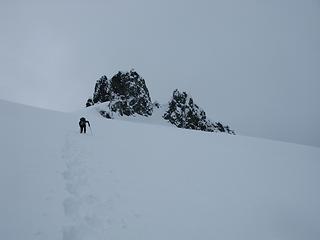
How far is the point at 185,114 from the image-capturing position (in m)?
105

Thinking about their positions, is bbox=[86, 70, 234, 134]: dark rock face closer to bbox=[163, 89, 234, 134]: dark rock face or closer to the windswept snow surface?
bbox=[163, 89, 234, 134]: dark rock face

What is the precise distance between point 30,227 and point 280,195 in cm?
894

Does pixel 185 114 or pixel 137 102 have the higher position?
pixel 137 102

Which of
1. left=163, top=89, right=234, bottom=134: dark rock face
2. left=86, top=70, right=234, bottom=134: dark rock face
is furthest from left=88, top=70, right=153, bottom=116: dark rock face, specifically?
left=163, top=89, right=234, bottom=134: dark rock face

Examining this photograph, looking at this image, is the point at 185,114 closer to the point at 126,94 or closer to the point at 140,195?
the point at 126,94

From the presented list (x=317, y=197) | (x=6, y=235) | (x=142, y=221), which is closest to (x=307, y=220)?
(x=317, y=197)

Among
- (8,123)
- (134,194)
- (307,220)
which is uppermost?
(8,123)

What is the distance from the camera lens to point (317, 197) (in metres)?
10.3

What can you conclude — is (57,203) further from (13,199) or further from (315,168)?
(315,168)

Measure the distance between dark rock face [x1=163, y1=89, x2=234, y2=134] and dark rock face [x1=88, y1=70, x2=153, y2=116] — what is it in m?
9.70

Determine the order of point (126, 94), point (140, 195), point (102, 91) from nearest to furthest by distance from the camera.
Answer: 1. point (140, 195)
2. point (126, 94)
3. point (102, 91)

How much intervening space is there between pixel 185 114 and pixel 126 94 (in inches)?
1082

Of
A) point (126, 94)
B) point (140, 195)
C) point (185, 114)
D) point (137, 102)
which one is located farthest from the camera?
point (185, 114)

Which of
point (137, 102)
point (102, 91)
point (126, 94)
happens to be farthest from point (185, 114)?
point (102, 91)
